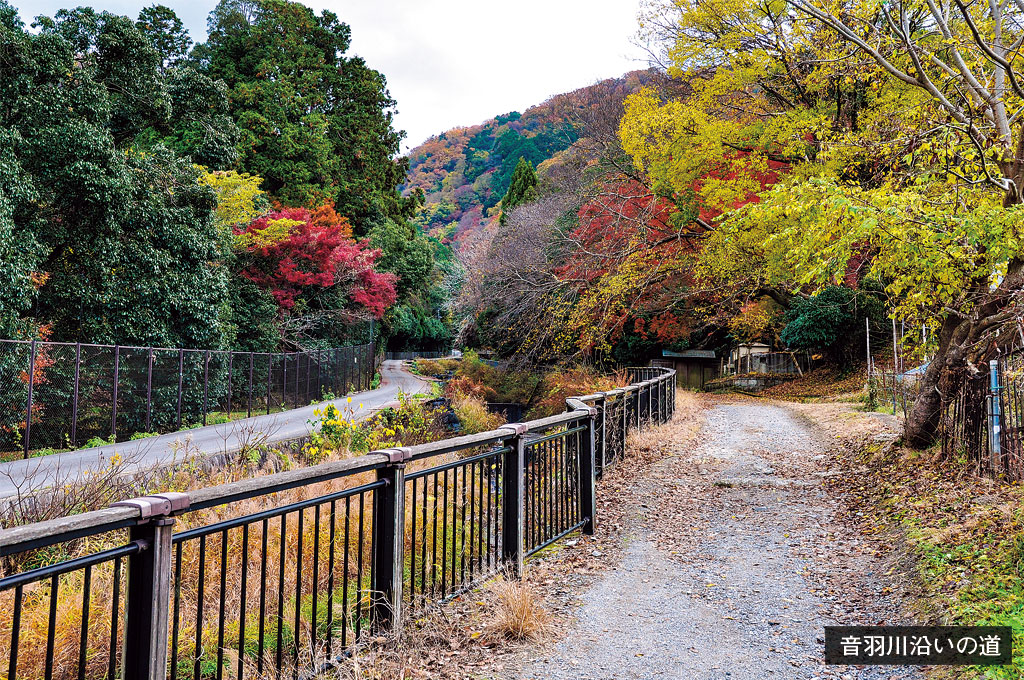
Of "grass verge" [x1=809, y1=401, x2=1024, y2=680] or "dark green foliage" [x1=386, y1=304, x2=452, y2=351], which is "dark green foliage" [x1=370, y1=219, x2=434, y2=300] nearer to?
"dark green foliage" [x1=386, y1=304, x2=452, y2=351]

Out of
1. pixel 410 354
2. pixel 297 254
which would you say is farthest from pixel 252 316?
pixel 410 354

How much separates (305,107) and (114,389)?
24.3 m

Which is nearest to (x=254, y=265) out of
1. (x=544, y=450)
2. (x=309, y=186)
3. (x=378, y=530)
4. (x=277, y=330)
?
(x=277, y=330)

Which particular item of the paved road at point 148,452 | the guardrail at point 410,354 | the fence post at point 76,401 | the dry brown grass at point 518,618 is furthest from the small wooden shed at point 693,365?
the guardrail at point 410,354

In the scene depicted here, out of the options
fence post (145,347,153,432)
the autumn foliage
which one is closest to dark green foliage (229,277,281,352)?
the autumn foliage

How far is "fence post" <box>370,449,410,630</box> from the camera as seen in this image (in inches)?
155

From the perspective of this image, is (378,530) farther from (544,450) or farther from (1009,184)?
(1009,184)

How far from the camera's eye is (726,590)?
212 inches

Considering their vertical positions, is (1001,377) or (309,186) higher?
(309,186)

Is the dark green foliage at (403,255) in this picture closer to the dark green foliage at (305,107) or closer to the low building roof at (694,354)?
the dark green foliage at (305,107)

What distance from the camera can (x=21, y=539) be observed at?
2068 mm

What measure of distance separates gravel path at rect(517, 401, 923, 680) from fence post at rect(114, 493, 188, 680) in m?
2.22

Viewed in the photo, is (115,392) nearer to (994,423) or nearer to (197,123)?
(197,123)

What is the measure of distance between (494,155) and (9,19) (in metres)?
63.2
